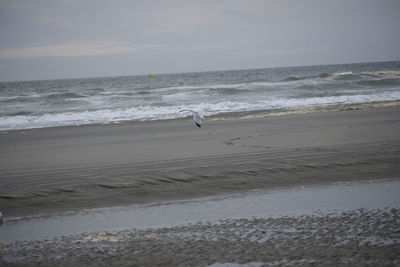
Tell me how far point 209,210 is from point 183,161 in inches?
85.0

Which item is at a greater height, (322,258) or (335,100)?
(335,100)

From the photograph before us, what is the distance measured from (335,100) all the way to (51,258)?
50.8ft

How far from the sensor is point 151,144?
7922 millimetres

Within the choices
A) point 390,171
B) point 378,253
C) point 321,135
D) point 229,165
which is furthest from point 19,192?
point 321,135

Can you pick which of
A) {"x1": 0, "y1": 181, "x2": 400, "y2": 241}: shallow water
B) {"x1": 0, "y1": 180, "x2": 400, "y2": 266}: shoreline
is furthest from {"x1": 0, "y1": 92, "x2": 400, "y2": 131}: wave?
{"x1": 0, "y1": 180, "x2": 400, "y2": 266}: shoreline

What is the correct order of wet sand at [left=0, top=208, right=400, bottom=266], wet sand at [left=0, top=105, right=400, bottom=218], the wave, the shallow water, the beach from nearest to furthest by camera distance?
wet sand at [left=0, top=208, right=400, bottom=266] → the beach → the shallow water → wet sand at [left=0, top=105, right=400, bottom=218] → the wave

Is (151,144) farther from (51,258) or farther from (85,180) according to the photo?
(51,258)

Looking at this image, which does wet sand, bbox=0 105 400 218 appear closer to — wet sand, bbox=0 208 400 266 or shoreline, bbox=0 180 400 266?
shoreline, bbox=0 180 400 266

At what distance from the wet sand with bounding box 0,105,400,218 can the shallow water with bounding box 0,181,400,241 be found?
0.31 metres

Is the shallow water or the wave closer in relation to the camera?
the shallow water

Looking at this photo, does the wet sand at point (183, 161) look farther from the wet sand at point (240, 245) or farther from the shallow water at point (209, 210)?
the wet sand at point (240, 245)

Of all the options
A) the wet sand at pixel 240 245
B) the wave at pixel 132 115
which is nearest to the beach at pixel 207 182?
the wet sand at pixel 240 245

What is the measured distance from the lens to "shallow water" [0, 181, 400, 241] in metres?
3.85

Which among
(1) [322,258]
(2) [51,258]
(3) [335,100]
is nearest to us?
(1) [322,258]
